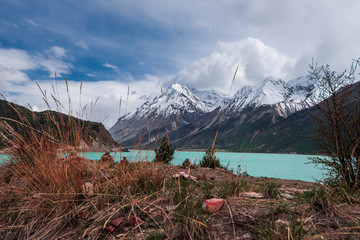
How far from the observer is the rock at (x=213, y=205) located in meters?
1.97

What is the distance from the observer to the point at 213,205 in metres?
2.00

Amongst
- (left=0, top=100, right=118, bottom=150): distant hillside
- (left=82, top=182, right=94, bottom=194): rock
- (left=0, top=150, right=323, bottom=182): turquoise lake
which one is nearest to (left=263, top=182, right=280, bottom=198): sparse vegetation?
(left=0, top=150, right=323, bottom=182): turquoise lake

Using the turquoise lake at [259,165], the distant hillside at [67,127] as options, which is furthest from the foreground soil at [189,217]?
the distant hillside at [67,127]

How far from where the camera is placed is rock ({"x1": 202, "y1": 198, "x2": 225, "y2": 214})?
1.97 m

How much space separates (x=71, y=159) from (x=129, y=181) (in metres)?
0.77

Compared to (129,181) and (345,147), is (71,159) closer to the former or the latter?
(129,181)

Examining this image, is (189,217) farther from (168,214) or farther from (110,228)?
(110,228)

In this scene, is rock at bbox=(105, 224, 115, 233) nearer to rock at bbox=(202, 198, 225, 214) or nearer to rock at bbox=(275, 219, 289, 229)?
rock at bbox=(202, 198, 225, 214)

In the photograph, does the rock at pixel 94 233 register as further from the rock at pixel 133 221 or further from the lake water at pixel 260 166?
the lake water at pixel 260 166

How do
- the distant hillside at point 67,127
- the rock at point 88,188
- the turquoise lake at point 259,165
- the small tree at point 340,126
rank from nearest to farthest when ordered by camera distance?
the rock at point 88,188 → the distant hillside at point 67,127 → the turquoise lake at point 259,165 → the small tree at point 340,126

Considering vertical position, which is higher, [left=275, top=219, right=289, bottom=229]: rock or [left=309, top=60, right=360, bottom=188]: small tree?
[left=309, top=60, right=360, bottom=188]: small tree

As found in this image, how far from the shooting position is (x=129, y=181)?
258 centimetres

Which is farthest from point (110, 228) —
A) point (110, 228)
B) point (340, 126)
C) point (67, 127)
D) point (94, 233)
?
point (340, 126)

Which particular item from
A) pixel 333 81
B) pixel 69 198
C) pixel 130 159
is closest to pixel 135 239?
pixel 69 198
